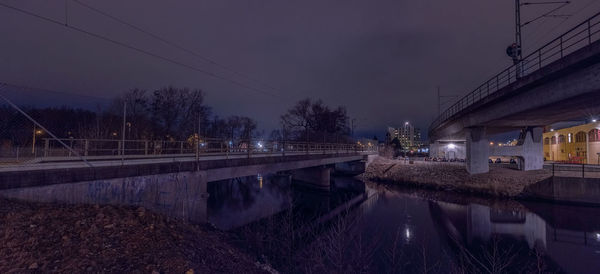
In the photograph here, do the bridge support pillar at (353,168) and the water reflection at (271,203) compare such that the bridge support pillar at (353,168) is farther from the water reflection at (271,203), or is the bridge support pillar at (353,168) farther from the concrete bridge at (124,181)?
the concrete bridge at (124,181)

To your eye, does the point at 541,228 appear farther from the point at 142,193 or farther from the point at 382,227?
the point at 142,193

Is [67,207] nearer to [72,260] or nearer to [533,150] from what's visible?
[72,260]

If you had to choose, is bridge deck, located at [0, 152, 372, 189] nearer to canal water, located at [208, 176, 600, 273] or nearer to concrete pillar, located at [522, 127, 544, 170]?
canal water, located at [208, 176, 600, 273]

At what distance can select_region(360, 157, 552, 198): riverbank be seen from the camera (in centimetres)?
2431

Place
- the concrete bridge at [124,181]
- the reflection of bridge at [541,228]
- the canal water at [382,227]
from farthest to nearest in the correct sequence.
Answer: the reflection of bridge at [541,228], the canal water at [382,227], the concrete bridge at [124,181]

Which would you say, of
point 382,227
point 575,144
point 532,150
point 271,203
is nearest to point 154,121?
point 271,203

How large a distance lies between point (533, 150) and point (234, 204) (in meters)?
30.9

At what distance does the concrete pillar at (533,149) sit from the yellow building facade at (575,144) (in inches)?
594

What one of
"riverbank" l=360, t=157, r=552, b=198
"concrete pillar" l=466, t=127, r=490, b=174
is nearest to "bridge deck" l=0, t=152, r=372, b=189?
"riverbank" l=360, t=157, r=552, b=198

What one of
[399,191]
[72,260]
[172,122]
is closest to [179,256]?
[72,260]

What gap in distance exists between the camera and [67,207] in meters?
7.27

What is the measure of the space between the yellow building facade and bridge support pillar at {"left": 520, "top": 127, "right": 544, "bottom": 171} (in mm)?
15094

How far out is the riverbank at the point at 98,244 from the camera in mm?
4906

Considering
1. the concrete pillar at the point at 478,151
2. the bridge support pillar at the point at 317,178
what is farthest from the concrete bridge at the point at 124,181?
the concrete pillar at the point at 478,151
